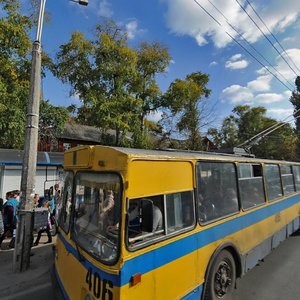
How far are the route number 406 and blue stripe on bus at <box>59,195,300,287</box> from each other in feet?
0.18

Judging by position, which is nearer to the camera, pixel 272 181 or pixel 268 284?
pixel 268 284

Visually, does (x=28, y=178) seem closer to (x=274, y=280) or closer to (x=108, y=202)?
→ (x=108, y=202)

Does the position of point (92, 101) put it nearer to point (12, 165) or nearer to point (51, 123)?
point (51, 123)

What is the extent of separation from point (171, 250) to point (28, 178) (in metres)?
4.19

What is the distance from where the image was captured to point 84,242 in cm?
342

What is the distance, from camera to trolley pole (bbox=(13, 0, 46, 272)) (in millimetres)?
6062

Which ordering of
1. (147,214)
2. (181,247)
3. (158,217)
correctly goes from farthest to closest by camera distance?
1. (181,247)
2. (158,217)
3. (147,214)

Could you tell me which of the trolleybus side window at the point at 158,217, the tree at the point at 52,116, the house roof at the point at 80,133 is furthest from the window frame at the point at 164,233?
the house roof at the point at 80,133

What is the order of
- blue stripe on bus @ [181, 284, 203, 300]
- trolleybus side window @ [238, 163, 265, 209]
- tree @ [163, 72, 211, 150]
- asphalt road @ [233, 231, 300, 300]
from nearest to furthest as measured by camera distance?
blue stripe on bus @ [181, 284, 203, 300], asphalt road @ [233, 231, 300, 300], trolleybus side window @ [238, 163, 265, 209], tree @ [163, 72, 211, 150]

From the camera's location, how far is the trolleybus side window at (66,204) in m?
3.92

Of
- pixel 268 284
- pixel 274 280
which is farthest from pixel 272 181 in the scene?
pixel 268 284

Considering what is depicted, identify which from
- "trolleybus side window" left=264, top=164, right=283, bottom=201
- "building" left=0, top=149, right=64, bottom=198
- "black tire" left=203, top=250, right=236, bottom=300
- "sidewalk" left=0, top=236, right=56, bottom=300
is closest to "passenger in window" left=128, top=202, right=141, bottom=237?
"black tire" left=203, top=250, right=236, bottom=300

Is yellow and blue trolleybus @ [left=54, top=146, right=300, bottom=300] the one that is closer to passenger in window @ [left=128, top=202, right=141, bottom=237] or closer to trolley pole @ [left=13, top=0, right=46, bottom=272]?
passenger in window @ [left=128, top=202, right=141, bottom=237]

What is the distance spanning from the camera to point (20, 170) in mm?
13078
